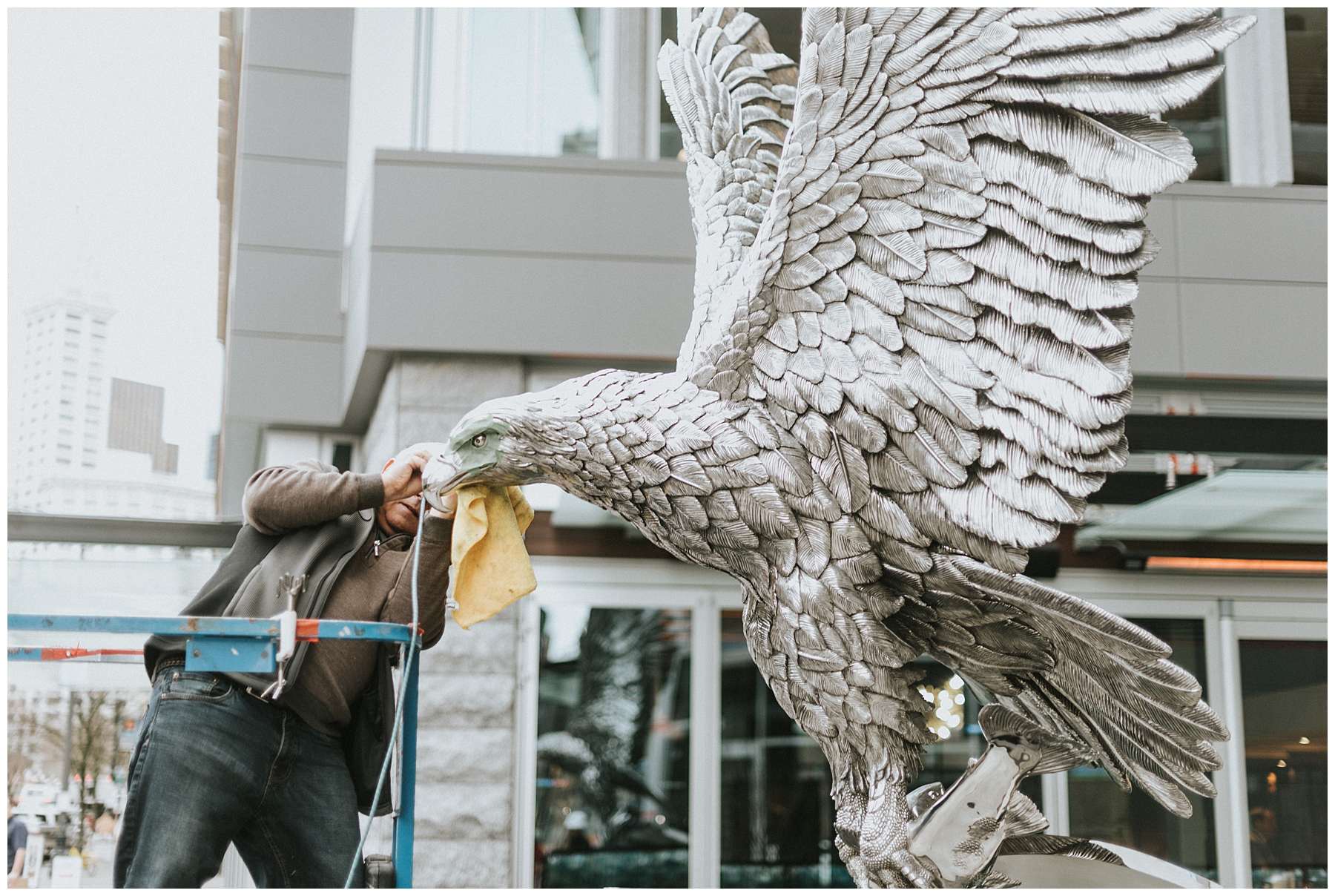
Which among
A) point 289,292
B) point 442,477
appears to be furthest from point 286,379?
point 442,477

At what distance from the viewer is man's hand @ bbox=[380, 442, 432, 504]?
233cm

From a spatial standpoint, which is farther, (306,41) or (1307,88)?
(306,41)

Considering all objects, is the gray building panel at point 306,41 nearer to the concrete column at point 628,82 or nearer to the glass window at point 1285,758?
the concrete column at point 628,82

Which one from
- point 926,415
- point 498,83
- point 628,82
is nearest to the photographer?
point 926,415

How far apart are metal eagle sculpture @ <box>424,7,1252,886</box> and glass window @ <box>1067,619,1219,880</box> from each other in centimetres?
374

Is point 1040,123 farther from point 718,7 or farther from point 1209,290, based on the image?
point 1209,290

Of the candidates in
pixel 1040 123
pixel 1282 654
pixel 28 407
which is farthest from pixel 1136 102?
pixel 28 407

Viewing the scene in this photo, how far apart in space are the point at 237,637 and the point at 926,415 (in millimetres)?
1349

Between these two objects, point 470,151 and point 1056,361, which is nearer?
point 1056,361

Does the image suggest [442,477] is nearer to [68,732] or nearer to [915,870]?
[915,870]

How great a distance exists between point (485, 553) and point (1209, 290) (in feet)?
14.4

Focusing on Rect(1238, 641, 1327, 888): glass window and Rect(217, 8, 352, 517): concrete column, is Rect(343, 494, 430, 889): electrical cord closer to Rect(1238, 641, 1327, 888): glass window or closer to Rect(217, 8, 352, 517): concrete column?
Rect(217, 8, 352, 517): concrete column

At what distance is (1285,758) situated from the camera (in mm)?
5801

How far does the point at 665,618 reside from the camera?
5.50 m
